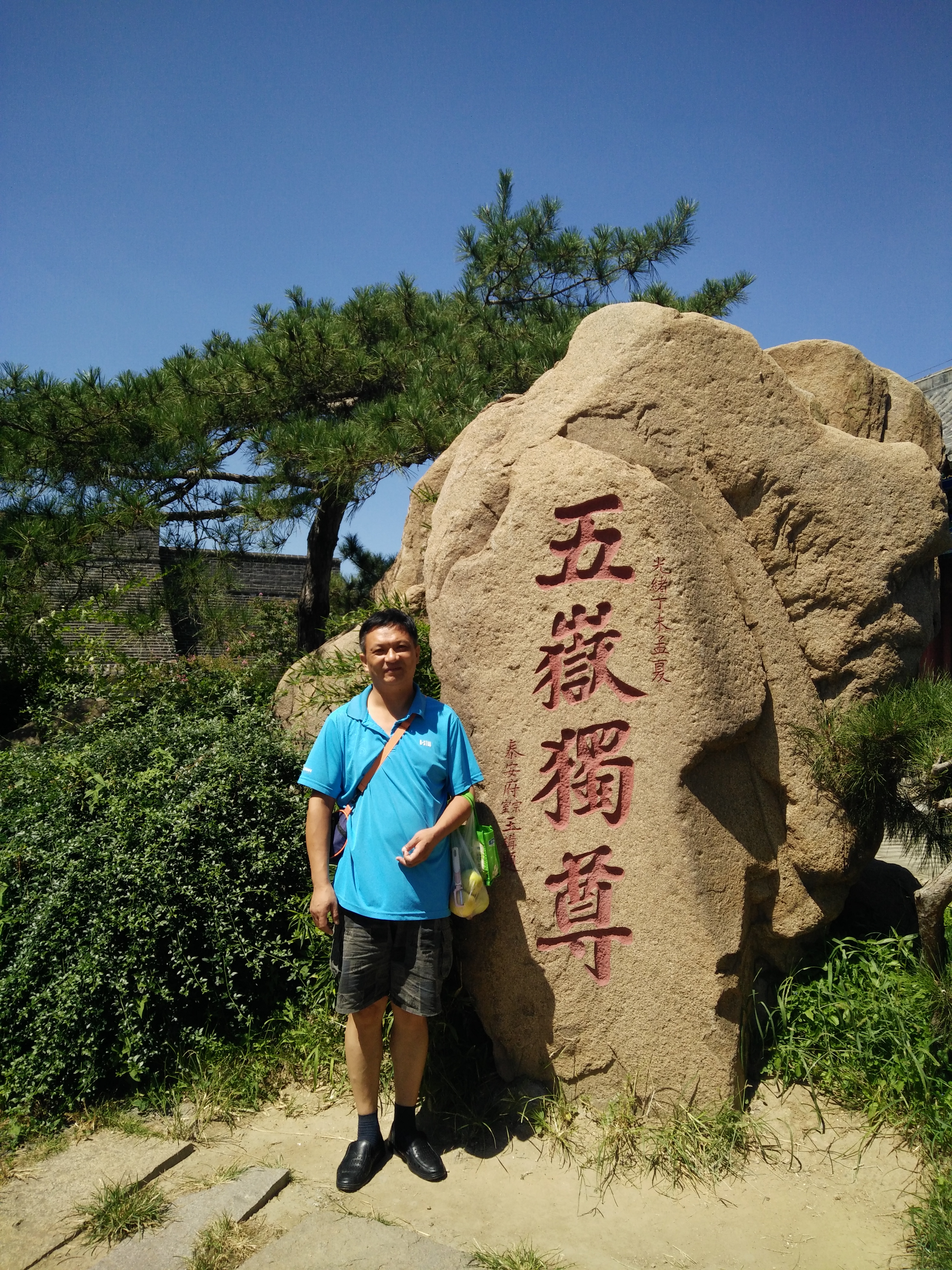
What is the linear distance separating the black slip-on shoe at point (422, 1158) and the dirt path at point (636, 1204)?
2 centimetres

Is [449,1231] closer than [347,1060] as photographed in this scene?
Yes

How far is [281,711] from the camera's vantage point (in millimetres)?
→ 4406

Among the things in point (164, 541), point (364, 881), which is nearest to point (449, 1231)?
point (364, 881)

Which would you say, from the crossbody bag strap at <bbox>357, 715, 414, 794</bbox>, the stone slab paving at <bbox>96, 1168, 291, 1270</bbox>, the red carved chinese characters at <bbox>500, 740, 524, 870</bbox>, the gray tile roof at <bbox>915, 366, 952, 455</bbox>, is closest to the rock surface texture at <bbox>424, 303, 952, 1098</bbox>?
the red carved chinese characters at <bbox>500, 740, 524, 870</bbox>

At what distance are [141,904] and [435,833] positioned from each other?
1.21 meters

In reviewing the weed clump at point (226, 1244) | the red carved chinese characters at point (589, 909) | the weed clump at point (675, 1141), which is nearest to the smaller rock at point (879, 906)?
the weed clump at point (675, 1141)

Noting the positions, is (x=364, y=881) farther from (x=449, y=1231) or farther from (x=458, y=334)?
(x=458, y=334)

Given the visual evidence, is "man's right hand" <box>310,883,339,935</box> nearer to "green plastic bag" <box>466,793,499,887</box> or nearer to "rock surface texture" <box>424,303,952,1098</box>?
"green plastic bag" <box>466,793,499,887</box>

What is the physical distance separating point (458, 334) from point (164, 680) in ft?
9.58

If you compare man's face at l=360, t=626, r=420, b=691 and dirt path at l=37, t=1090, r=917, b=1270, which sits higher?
man's face at l=360, t=626, r=420, b=691

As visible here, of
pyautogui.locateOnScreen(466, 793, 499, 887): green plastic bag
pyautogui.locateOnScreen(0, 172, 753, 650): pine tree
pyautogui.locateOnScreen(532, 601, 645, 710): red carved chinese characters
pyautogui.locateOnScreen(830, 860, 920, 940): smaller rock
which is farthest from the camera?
pyautogui.locateOnScreen(0, 172, 753, 650): pine tree

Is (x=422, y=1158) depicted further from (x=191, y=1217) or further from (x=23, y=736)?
(x=23, y=736)

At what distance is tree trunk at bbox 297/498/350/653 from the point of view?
6.71 m

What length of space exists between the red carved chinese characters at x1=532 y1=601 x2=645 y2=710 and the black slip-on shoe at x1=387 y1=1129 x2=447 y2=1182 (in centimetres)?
141
